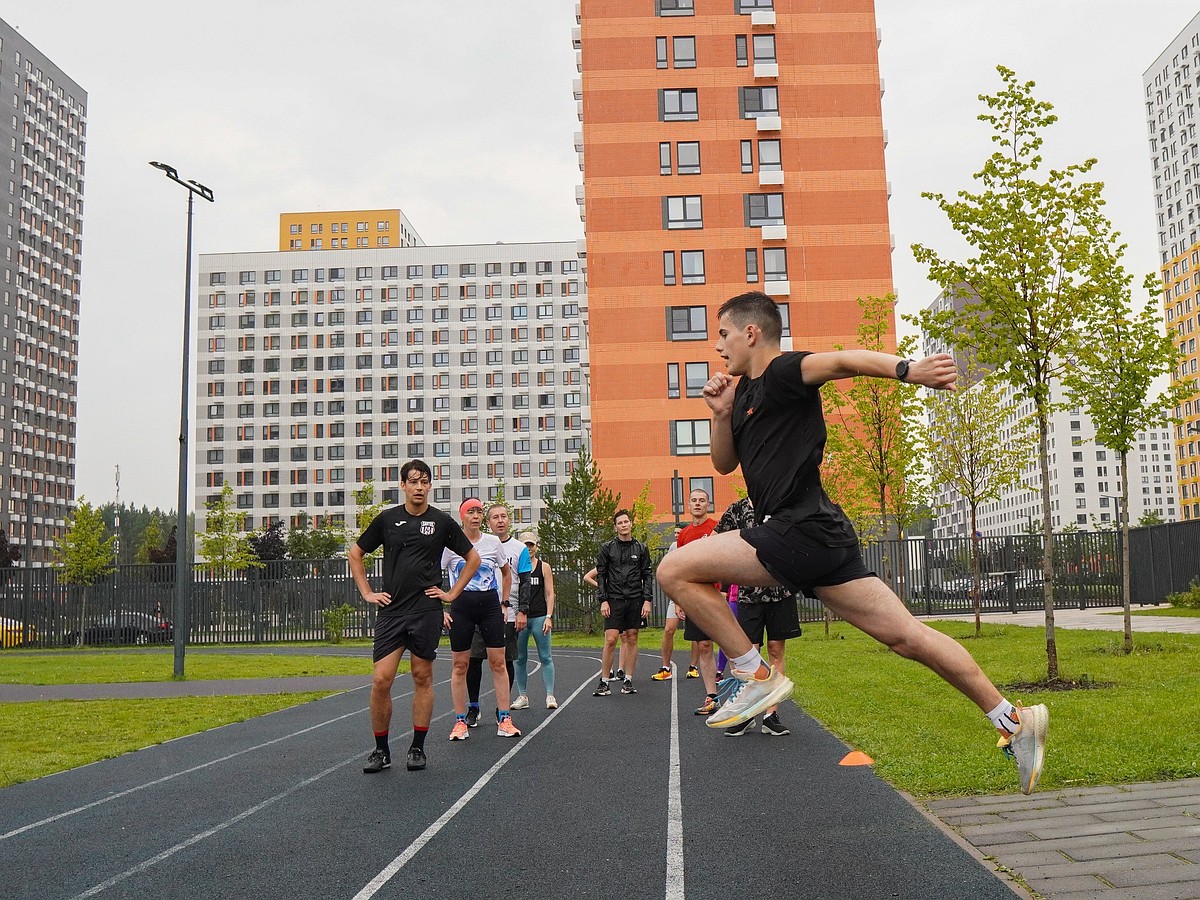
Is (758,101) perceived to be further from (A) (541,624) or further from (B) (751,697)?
(B) (751,697)

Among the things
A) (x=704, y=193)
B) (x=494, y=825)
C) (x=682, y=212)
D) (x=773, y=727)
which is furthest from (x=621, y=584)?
(x=704, y=193)

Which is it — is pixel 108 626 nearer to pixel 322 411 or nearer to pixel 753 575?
pixel 753 575

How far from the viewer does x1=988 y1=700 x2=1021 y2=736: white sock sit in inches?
185

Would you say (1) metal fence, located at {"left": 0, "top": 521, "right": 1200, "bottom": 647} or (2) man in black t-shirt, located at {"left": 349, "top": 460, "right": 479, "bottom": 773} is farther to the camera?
(1) metal fence, located at {"left": 0, "top": 521, "right": 1200, "bottom": 647}

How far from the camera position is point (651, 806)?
6695 millimetres

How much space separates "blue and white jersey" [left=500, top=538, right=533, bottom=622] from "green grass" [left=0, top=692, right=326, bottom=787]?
3.80 m

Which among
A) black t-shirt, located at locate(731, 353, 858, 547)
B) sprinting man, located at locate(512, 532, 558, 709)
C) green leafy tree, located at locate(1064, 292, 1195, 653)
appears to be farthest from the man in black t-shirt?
green leafy tree, located at locate(1064, 292, 1195, 653)

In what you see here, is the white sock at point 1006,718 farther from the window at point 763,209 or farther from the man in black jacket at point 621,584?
the window at point 763,209

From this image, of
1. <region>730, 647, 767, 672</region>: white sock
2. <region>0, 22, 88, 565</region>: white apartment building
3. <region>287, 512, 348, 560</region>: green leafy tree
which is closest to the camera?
<region>730, 647, 767, 672</region>: white sock

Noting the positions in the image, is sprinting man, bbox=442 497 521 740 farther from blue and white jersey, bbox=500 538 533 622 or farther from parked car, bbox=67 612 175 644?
parked car, bbox=67 612 175 644

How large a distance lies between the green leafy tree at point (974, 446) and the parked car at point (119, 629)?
2674cm

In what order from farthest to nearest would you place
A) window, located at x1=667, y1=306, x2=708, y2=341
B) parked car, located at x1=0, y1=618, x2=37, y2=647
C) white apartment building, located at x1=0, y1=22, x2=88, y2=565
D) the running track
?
white apartment building, located at x1=0, y1=22, x2=88, y2=565 → window, located at x1=667, y1=306, x2=708, y2=341 → parked car, located at x1=0, y1=618, x2=37, y2=647 → the running track

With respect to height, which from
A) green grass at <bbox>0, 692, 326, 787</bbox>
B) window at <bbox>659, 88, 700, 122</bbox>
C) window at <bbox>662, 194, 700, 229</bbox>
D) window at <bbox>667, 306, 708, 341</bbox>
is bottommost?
green grass at <bbox>0, 692, 326, 787</bbox>

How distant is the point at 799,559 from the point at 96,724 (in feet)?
36.2
